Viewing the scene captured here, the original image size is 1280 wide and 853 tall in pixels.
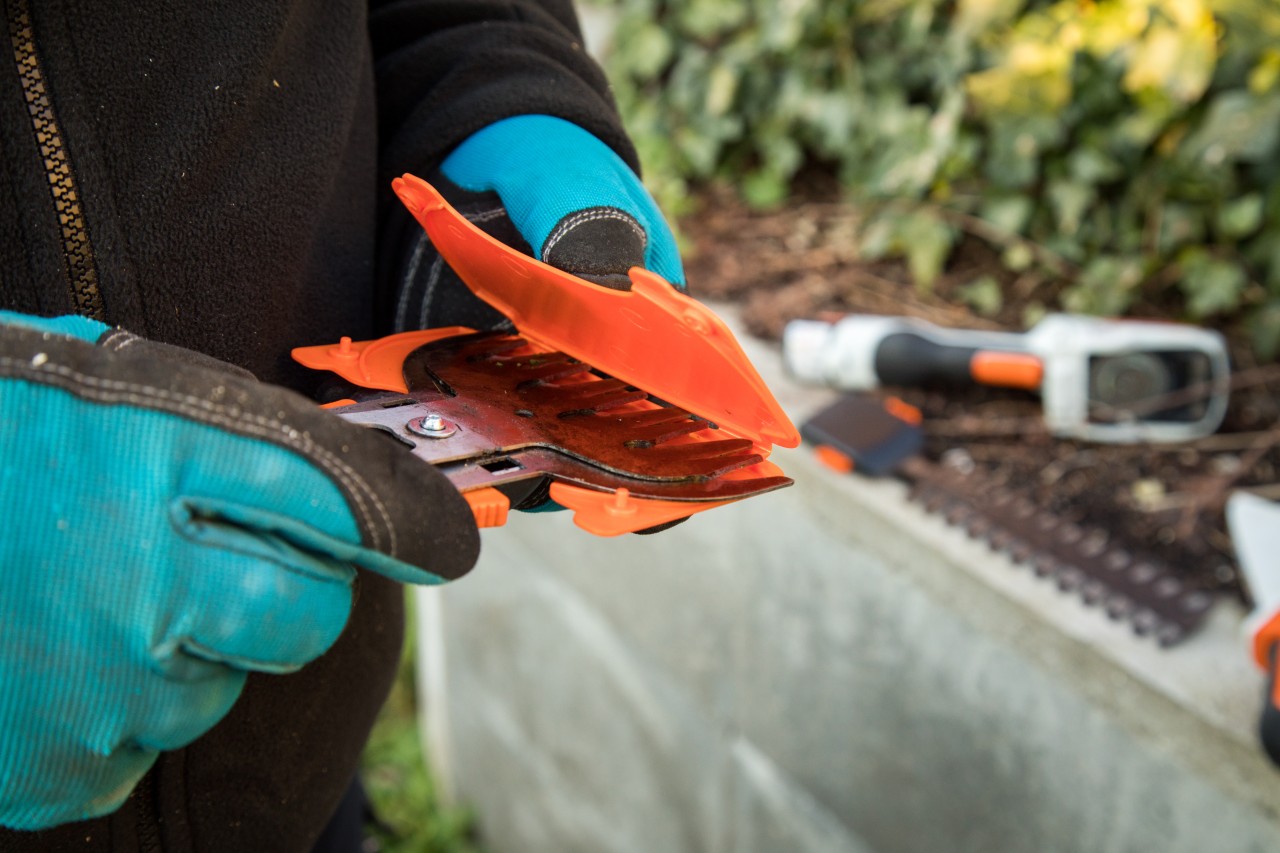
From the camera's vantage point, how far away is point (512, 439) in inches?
27.0

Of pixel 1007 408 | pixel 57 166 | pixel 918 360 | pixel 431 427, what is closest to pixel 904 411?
pixel 918 360

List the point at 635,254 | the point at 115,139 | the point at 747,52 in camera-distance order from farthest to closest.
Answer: the point at 747,52 → the point at 635,254 → the point at 115,139

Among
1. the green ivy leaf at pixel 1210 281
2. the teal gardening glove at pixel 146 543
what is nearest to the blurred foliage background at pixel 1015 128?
the green ivy leaf at pixel 1210 281

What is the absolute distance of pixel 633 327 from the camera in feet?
2.37

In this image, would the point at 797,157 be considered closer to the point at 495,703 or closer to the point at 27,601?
the point at 495,703

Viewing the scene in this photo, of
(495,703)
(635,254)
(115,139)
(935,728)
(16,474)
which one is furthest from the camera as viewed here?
(495,703)

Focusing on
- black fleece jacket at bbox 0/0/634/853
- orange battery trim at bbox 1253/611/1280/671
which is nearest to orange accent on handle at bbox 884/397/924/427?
orange battery trim at bbox 1253/611/1280/671

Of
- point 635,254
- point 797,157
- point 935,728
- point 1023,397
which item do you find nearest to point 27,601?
point 635,254

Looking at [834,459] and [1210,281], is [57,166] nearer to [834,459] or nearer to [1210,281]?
[834,459]

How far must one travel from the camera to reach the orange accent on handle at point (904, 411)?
1.68m

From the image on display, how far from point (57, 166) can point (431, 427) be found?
259mm

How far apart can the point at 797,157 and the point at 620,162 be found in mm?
1648

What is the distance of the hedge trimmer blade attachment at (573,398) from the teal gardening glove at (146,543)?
12 centimetres

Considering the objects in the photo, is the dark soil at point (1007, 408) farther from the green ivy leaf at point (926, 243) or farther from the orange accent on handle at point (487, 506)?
the orange accent on handle at point (487, 506)
